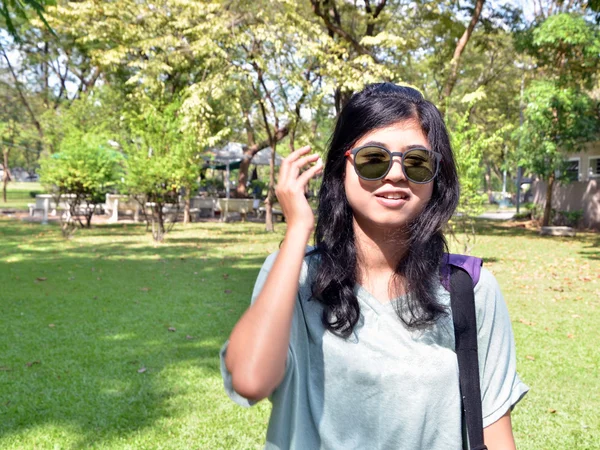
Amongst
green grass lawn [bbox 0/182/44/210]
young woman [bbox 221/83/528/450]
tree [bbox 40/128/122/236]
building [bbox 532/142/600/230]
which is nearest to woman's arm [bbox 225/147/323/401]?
young woman [bbox 221/83/528/450]

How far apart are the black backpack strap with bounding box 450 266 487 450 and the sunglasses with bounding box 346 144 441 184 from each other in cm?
27

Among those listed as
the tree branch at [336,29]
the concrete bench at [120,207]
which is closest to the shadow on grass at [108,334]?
the tree branch at [336,29]

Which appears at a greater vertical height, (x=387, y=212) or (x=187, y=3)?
(x=187, y=3)

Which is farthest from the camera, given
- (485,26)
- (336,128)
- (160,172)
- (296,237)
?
(485,26)

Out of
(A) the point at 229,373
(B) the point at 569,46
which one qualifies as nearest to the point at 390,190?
(A) the point at 229,373

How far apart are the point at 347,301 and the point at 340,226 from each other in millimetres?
197

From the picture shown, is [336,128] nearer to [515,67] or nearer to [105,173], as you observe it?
[105,173]

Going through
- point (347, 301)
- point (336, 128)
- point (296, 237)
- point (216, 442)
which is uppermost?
point (336, 128)

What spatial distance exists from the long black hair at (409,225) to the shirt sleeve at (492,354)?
104 mm

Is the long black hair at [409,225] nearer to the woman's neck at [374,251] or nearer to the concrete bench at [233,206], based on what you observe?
the woman's neck at [374,251]

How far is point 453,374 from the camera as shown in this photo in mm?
1447

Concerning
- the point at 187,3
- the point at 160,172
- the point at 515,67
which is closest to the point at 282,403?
the point at 160,172

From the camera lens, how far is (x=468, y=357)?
1.46 m

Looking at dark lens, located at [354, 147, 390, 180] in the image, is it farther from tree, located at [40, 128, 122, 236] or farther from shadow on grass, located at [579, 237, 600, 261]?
tree, located at [40, 128, 122, 236]
